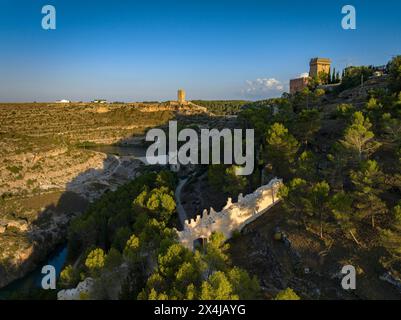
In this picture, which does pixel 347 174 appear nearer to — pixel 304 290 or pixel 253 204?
pixel 253 204

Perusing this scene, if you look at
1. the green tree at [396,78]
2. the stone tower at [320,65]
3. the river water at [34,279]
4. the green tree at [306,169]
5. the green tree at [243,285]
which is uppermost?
the stone tower at [320,65]

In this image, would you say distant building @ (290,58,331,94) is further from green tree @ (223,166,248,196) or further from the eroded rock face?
the eroded rock face

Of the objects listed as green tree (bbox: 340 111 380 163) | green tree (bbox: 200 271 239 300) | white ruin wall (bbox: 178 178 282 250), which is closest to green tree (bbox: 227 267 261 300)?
green tree (bbox: 200 271 239 300)

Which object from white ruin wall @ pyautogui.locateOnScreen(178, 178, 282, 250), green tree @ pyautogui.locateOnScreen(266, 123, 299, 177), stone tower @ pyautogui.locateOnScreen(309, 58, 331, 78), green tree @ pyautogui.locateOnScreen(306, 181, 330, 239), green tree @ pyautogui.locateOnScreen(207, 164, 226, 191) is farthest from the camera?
stone tower @ pyautogui.locateOnScreen(309, 58, 331, 78)

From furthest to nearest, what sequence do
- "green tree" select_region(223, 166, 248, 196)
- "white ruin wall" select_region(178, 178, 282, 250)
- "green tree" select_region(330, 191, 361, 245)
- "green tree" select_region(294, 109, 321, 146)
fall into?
"green tree" select_region(294, 109, 321, 146), "green tree" select_region(223, 166, 248, 196), "white ruin wall" select_region(178, 178, 282, 250), "green tree" select_region(330, 191, 361, 245)

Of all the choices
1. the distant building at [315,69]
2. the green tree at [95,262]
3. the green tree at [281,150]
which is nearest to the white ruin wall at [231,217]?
the green tree at [281,150]

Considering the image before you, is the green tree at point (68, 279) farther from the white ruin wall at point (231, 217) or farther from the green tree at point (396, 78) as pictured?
the green tree at point (396, 78)

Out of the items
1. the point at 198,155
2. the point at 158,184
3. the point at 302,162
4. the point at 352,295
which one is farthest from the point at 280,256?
the point at 198,155
